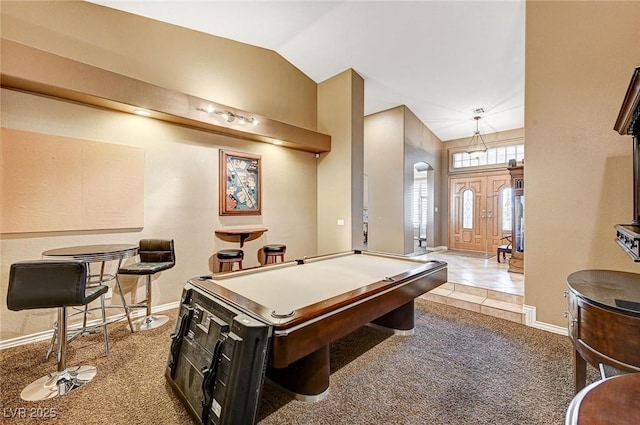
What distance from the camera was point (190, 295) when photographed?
201cm

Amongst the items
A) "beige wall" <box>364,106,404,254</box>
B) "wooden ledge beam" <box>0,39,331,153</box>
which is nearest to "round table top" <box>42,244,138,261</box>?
"wooden ledge beam" <box>0,39,331,153</box>

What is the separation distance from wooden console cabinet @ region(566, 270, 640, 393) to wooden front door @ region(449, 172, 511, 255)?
18.4 feet

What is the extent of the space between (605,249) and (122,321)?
17.5 ft

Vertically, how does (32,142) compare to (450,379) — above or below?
above

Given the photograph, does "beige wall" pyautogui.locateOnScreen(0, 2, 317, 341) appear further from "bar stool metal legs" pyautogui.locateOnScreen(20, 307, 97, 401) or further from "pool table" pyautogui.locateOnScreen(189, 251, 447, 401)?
"pool table" pyautogui.locateOnScreen(189, 251, 447, 401)

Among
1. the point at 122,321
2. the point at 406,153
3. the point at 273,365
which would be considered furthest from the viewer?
the point at 406,153

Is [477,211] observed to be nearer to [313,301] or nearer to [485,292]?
[485,292]

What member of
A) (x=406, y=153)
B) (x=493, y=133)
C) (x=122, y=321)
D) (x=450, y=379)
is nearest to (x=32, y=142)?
(x=122, y=321)

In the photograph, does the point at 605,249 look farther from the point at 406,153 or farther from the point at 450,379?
the point at 406,153

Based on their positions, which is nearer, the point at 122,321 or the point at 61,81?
the point at 61,81

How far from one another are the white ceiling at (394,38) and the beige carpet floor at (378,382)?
3862mm

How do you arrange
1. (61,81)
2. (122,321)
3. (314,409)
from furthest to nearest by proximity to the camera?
(122,321) → (61,81) → (314,409)

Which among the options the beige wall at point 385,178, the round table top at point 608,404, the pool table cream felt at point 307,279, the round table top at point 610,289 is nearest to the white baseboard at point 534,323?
the round table top at point 610,289

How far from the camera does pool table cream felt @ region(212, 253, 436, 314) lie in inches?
73.5
